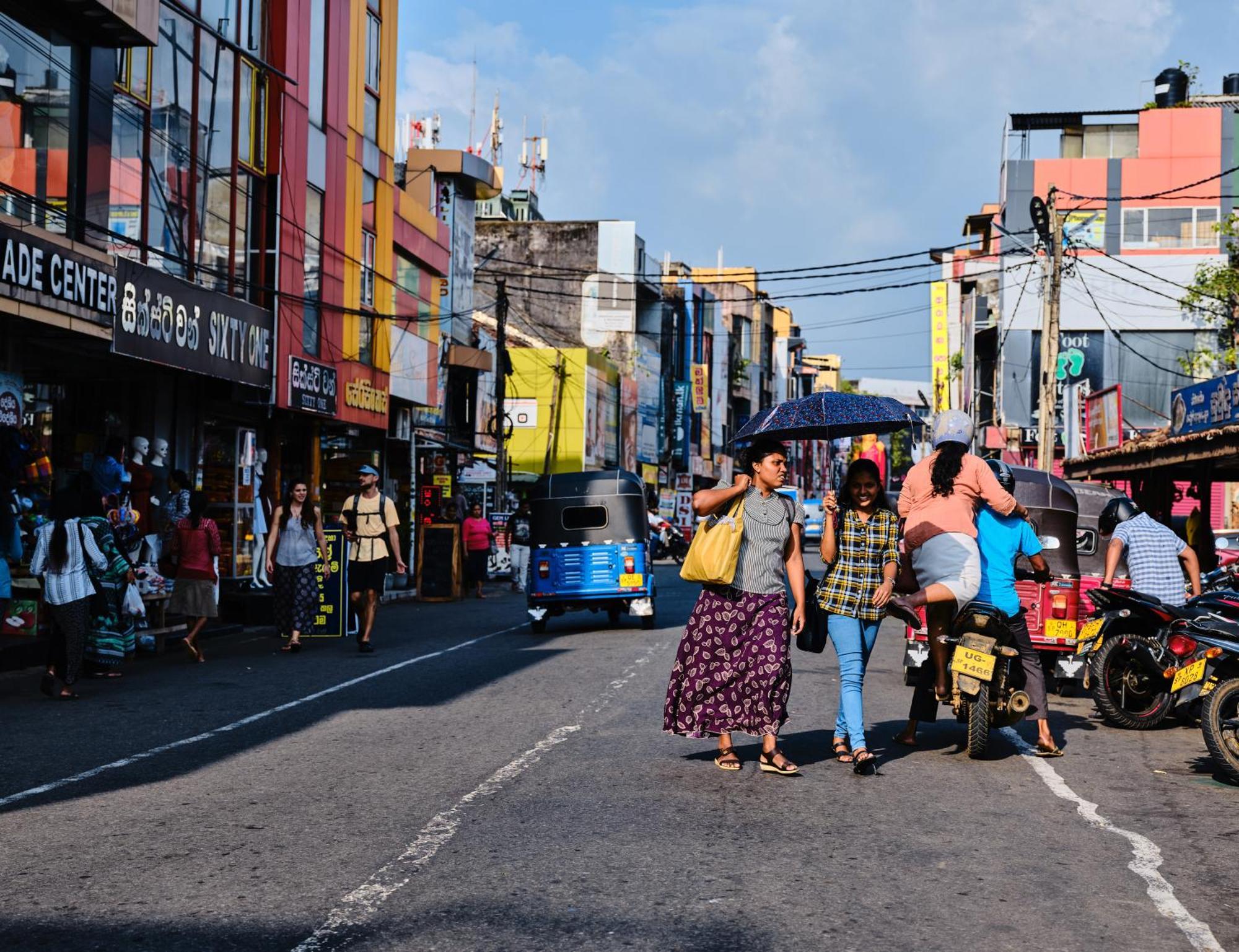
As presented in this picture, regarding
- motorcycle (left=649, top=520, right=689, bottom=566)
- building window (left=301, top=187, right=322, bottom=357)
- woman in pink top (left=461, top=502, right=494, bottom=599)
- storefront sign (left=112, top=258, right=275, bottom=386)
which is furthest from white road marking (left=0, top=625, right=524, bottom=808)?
motorcycle (left=649, top=520, right=689, bottom=566)

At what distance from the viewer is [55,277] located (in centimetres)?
1550

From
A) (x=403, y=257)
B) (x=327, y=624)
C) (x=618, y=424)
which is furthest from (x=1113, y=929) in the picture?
(x=618, y=424)

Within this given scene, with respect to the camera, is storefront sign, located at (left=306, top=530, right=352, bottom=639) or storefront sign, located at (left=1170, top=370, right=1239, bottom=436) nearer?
storefront sign, located at (left=306, top=530, right=352, bottom=639)

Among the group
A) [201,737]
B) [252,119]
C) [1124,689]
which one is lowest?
[201,737]

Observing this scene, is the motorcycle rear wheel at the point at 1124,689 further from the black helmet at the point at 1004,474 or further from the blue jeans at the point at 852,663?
the blue jeans at the point at 852,663

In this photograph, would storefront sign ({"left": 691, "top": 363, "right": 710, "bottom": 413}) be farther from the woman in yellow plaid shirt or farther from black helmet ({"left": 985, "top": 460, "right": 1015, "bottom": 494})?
the woman in yellow plaid shirt

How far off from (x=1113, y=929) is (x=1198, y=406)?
18.2 meters

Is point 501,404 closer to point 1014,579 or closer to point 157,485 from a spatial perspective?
point 157,485

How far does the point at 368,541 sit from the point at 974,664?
9429 millimetres

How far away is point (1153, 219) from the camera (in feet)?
173

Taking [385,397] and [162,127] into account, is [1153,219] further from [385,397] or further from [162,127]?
[162,127]

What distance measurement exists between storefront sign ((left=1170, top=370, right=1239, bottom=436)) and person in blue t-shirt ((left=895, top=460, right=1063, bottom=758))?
10.4m

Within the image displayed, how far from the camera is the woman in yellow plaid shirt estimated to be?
8.60 meters

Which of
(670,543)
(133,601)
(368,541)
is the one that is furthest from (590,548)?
(670,543)
